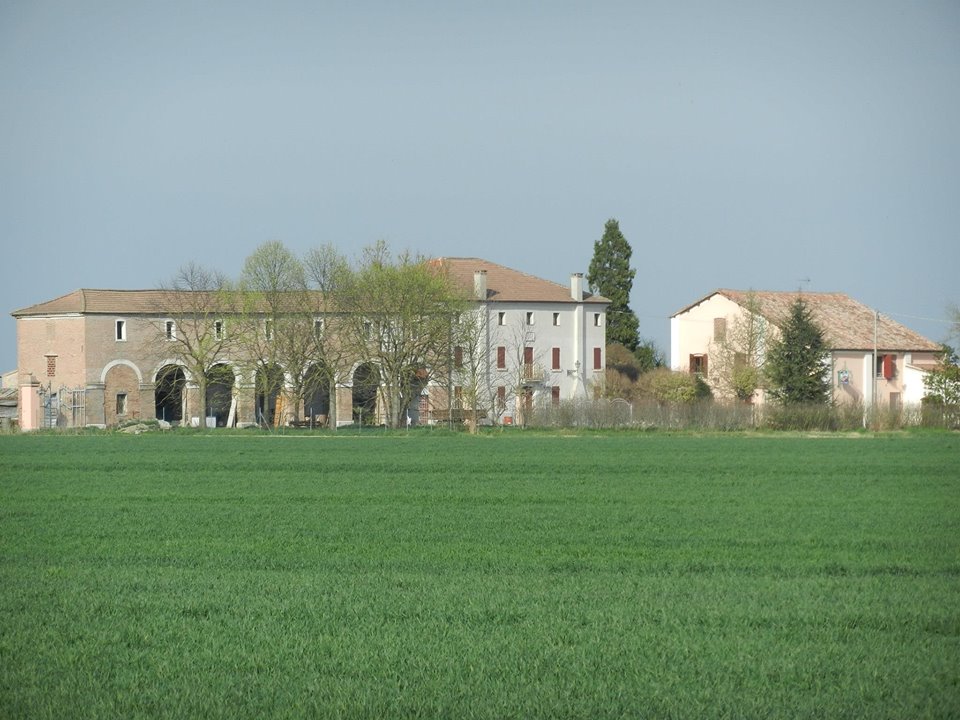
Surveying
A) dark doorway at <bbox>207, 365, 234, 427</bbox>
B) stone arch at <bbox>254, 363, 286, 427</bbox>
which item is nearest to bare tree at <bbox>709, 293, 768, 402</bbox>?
stone arch at <bbox>254, 363, 286, 427</bbox>

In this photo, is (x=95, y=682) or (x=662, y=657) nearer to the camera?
(x=95, y=682)

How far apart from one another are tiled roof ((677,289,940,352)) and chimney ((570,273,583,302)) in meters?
9.21

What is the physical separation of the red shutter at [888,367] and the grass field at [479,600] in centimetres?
5567

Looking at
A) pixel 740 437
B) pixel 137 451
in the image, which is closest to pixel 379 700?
pixel 137 451

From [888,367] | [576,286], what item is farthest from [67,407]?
[888,367]

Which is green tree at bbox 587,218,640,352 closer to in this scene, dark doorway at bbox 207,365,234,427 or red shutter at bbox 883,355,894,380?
red shutter at bbox 883,355,894,380

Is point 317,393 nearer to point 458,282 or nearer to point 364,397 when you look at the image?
point 364,397

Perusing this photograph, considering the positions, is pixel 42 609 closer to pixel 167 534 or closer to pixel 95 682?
pixel 95 682

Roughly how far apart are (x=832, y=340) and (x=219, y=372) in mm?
38205

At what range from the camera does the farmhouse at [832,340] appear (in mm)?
79062

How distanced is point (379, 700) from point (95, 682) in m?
2.14

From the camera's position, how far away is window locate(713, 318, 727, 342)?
8331 cm

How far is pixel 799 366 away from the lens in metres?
64.4

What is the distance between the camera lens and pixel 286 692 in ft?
28.7
